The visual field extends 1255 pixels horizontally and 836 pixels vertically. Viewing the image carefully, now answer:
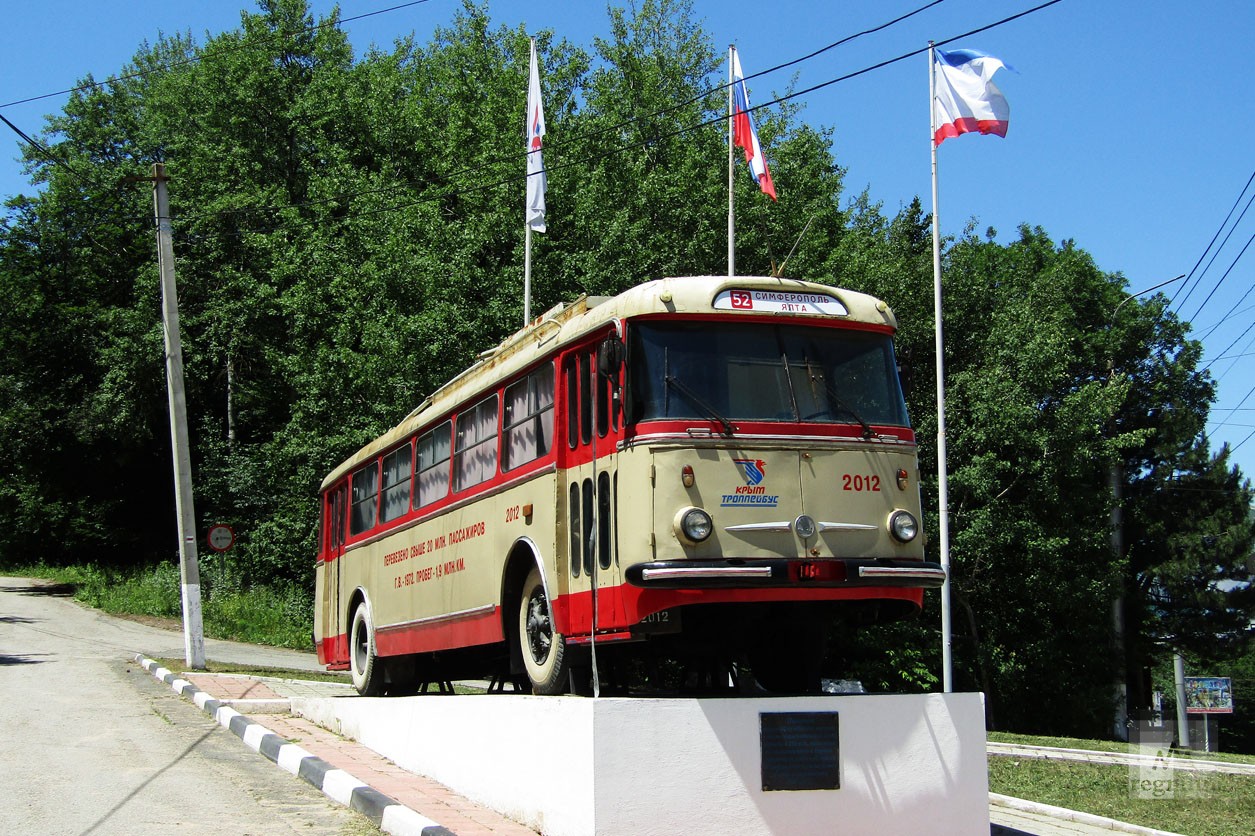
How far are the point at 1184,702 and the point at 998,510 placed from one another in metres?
5.90

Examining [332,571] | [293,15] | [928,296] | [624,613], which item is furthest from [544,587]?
[293,15]

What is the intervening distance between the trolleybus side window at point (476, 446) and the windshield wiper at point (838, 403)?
3.34 m

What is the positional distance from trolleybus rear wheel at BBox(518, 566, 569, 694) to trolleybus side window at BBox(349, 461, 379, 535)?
5598 mm

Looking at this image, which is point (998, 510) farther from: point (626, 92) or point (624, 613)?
point (624, 613)

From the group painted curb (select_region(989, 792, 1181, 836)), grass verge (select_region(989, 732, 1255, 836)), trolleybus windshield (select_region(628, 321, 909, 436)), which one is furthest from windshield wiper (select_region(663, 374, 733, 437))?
grass verge (select_region(989, 732, 1255, 836))

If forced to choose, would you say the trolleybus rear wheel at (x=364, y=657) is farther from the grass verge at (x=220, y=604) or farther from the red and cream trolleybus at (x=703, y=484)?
the grass verge at (x=220, y=604)

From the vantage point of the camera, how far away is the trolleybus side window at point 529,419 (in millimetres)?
10352

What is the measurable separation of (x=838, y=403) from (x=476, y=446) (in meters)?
4.11

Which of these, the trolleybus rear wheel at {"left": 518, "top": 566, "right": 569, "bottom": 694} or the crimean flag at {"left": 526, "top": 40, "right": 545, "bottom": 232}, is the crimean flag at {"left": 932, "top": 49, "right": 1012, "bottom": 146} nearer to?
the crimean flag at {"left": 526, "top": 40, "right": 545, "bottom": 232}

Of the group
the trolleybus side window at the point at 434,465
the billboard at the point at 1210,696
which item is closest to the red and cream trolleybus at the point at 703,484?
the trolleybus side window at the point at 434,465

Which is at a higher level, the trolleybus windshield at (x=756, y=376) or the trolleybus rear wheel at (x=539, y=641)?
the trolleybus windshield at (x=756, y=376)

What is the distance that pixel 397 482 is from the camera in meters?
15.0

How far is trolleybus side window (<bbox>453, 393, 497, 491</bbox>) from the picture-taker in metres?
11.7

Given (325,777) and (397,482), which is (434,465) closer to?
(397,482)
